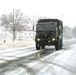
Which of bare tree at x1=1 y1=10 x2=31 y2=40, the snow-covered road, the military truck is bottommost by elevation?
the snow-covered road

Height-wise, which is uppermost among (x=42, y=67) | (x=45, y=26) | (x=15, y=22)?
(x=15, y=22)

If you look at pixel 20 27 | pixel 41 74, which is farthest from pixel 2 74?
pixel 20 27

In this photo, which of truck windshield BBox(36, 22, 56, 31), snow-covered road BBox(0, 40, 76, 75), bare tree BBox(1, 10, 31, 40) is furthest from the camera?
bare tree BBox(1, 10, 31, 40)

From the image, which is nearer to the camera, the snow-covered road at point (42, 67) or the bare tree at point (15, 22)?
the snow-covered road at point (42, 67)

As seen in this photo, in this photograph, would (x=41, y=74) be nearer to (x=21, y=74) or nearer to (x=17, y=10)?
(x=21, y=74)

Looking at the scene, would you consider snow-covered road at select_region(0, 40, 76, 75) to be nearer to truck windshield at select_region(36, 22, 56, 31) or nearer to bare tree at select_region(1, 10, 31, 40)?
truck windshield at select_region(36, 22, 56, 31)

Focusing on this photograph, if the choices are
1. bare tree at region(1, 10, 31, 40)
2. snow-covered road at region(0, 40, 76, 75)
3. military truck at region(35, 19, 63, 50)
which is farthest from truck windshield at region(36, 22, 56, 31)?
bare tree at region(1, 10, 31, 40)

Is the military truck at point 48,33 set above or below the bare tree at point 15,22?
below

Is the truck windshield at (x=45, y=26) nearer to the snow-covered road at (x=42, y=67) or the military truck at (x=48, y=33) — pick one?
the military truck at (x=48, y=33)

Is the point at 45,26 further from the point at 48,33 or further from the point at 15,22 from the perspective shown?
the point at 15,22

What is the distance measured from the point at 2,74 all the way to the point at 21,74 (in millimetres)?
752

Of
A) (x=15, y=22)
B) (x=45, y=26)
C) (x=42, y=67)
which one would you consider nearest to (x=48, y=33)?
(x=45, y=26)

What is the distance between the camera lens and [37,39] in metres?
30.3

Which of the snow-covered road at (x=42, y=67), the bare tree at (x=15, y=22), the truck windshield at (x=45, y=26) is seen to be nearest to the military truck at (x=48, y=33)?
the truck windshield at (x=45, y=26)
